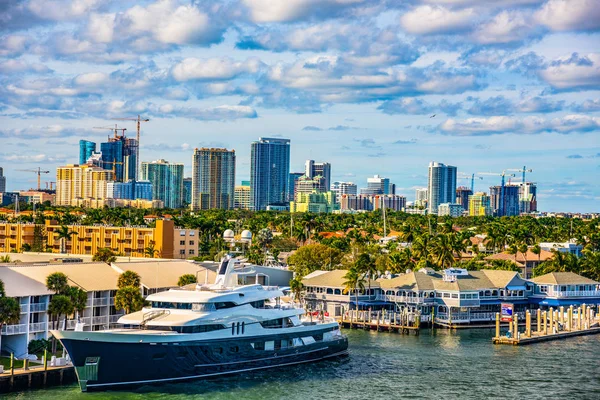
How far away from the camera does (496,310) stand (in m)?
104

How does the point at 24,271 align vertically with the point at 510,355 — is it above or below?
above

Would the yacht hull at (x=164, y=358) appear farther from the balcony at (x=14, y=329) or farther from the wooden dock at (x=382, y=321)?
the wooden dock at (x=382, y=321)

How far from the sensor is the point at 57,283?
68.9 meters

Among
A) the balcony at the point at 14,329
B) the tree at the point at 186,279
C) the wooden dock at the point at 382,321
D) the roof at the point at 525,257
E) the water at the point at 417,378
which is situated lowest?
the water at the point at 417,378

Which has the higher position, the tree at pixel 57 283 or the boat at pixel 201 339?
the tree at pixel 57 283

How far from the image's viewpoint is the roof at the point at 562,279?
107 meters

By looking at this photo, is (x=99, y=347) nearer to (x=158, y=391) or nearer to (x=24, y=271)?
(x=158, y=391)

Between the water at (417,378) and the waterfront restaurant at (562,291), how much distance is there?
761 inches

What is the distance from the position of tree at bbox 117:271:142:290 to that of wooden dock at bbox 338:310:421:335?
28.6 metres

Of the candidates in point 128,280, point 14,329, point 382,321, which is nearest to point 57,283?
point 14,329

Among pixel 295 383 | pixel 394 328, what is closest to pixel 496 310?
pixel 394 328

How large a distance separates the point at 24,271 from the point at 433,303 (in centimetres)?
4775

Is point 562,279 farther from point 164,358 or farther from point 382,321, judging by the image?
point 164,358

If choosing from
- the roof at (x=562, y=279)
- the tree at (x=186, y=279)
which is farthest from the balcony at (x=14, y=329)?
the roof at (x=562, y=279)
